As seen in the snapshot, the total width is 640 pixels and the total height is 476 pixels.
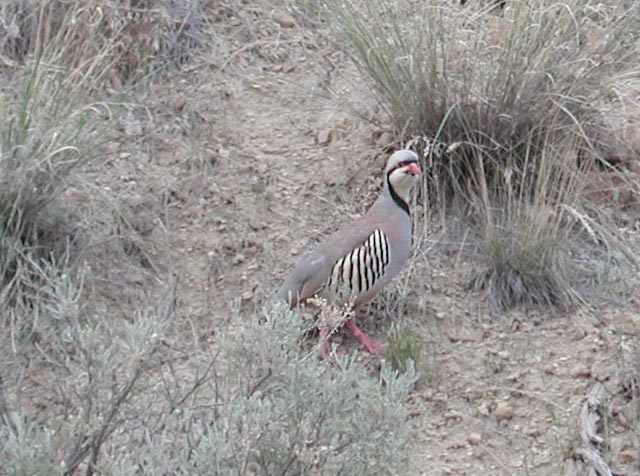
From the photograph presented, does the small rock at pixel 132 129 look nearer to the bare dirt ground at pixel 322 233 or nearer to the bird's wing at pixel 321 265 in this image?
the bare dirt ground at pixel 322 233

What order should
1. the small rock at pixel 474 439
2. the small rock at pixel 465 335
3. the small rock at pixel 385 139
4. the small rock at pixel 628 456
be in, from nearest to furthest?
the small rock at pixel 628 456 → the small rock at pixel 474 439 → the small rock at pixel 465 335 → the small rock at pixel 385 139

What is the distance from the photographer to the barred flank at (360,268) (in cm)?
551

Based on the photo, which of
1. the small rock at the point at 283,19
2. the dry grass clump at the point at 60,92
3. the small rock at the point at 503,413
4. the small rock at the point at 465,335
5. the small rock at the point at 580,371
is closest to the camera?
the small rock at the point at 503,413

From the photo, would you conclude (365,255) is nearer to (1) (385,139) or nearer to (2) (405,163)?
(2) (405,163)

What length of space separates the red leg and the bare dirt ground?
0.11m

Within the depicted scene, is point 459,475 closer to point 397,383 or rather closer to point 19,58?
point 397,383

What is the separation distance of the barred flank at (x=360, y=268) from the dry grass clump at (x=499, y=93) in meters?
0.60

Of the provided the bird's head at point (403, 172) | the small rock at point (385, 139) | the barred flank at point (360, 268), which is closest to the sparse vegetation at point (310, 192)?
the small rock at point (385, 139)

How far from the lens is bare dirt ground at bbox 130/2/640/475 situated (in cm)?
518

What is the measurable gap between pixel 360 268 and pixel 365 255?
0.08 metres

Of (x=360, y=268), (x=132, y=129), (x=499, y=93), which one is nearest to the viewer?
(x=360, y=268)

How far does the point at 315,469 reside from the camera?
4016 mm

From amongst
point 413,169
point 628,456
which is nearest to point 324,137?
point 413,169

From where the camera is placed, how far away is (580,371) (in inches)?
213
